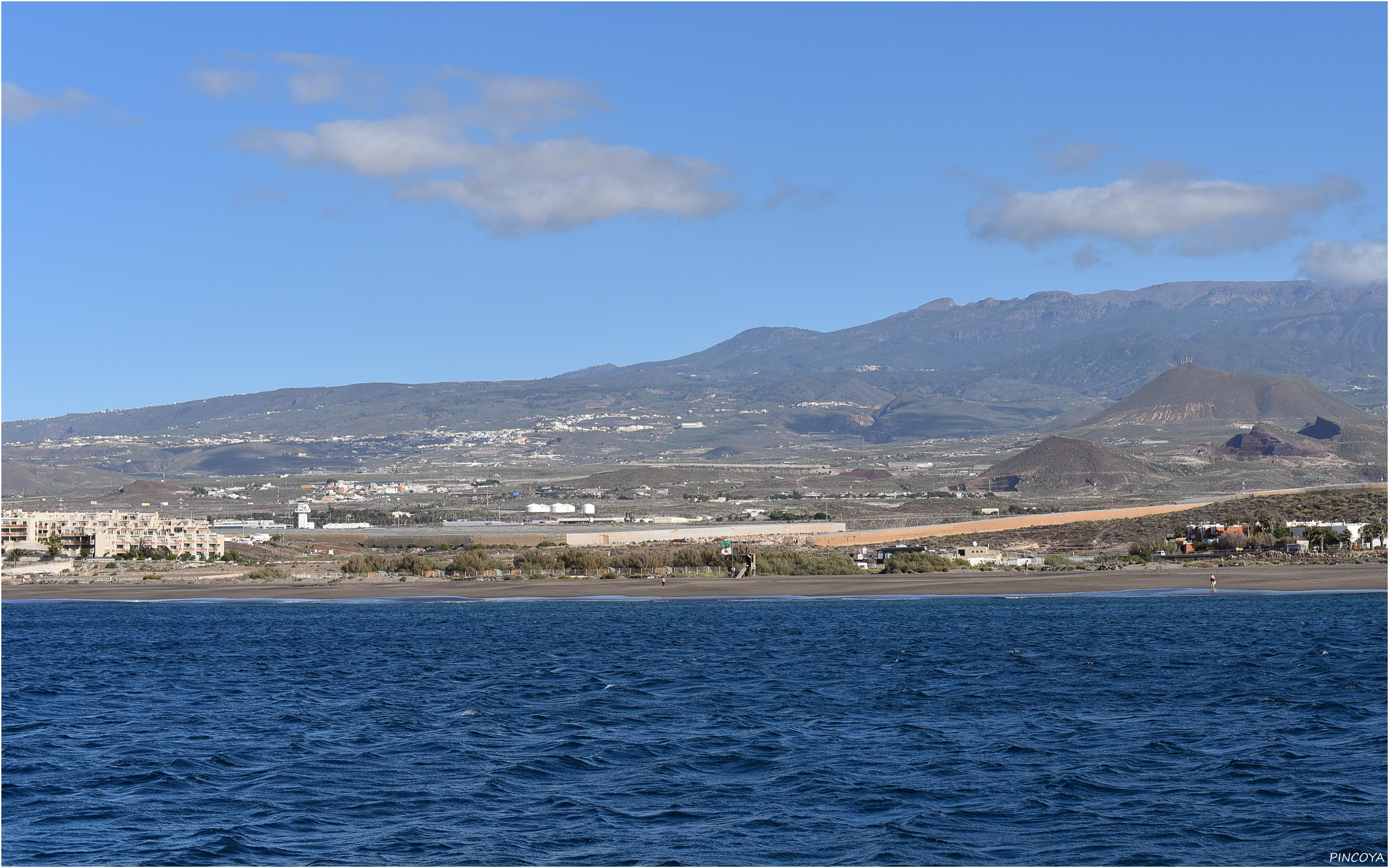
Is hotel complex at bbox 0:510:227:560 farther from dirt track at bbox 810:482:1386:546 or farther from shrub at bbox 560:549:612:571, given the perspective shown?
dirt track at bbox 810:482:1386:546

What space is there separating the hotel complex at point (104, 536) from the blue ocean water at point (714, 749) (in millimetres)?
51051

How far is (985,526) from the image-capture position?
341 feet

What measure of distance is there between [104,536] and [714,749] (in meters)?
78.8

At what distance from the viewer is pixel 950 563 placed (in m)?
78.1

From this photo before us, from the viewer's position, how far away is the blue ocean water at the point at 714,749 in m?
18.2

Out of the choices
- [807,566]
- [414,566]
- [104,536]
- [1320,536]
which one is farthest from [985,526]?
[104,536]

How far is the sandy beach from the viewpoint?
62.1 meters

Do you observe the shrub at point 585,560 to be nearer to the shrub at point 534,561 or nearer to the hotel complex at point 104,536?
the shrub at point 534,561

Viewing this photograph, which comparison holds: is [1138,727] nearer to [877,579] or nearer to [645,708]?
[645,708]

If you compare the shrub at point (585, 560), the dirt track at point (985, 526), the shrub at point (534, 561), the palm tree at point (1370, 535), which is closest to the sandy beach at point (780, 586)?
the shrub at point (585, 560)

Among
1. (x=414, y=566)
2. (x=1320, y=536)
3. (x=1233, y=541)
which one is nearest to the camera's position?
(x=1320, y=536)

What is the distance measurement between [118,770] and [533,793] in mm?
7318

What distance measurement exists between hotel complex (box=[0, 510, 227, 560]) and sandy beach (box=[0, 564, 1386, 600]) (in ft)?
53.4

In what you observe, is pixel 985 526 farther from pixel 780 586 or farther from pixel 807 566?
pixel 780 586
